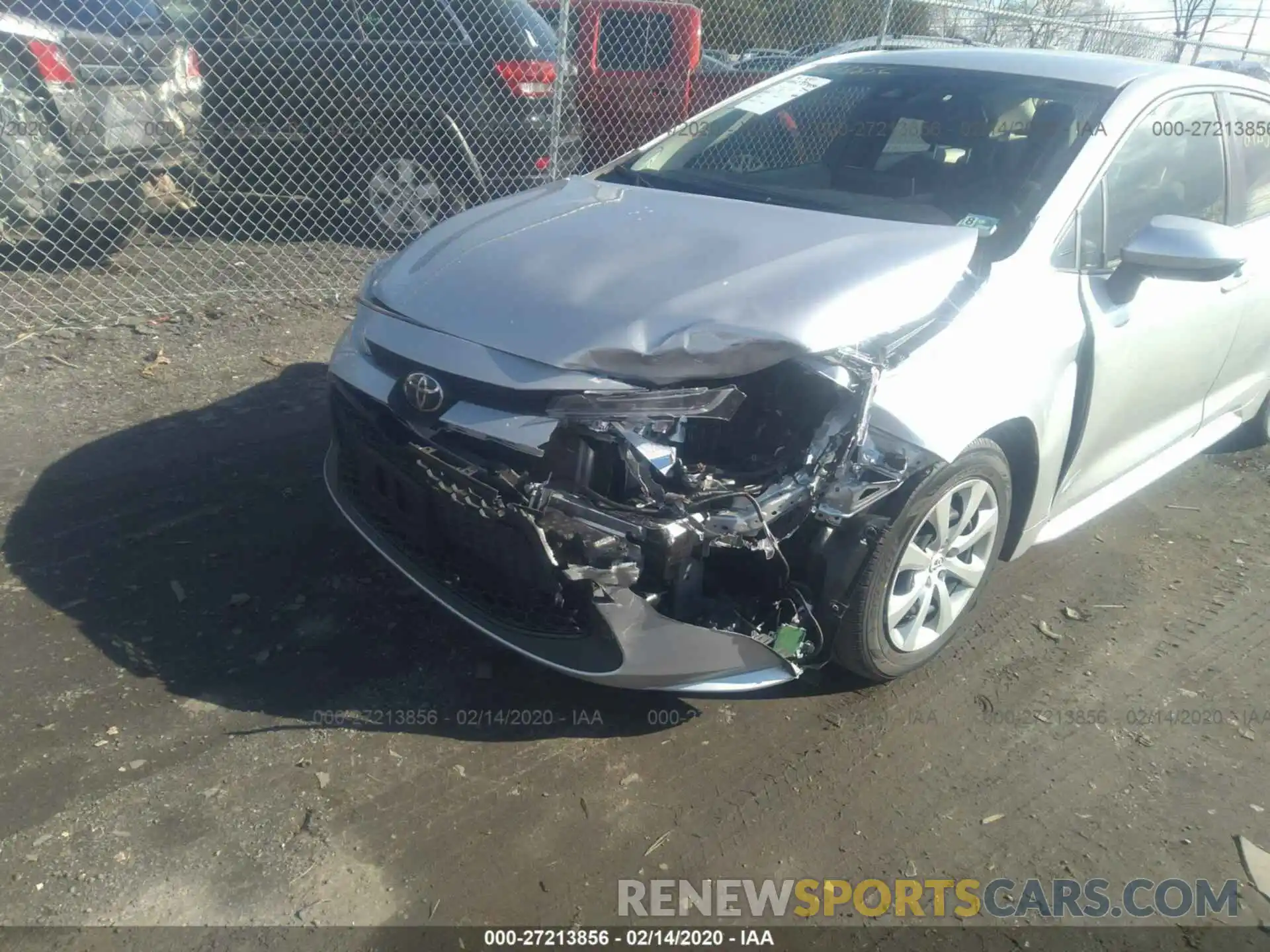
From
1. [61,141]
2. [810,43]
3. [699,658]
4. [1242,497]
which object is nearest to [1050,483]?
[699,658]

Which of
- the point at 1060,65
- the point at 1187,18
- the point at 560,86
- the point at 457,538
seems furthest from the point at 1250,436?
the point at 1187,18

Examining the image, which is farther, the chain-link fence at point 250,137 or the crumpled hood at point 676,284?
the chain-link fence at point 250,137

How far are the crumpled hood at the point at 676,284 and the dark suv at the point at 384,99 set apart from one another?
373 cm

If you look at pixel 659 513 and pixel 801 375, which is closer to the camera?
pixel 659 513

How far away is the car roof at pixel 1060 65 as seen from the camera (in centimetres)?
346

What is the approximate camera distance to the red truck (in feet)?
25.5

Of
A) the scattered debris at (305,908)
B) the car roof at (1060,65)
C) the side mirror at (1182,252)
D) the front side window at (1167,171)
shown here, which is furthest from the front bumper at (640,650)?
the car roof at (1060,65)

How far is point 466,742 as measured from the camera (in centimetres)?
272

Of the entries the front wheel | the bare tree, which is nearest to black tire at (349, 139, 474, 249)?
the front wheel

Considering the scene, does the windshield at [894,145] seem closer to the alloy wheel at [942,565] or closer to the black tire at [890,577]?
the black tire at [890,577]

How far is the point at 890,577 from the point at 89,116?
569cm

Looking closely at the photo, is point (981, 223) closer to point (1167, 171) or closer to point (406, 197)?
point (1167, 171)

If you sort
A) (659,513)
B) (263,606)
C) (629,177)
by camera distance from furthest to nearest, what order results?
1. (629,177)
2. (263,606)
3. (659,513)

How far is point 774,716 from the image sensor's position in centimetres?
293
